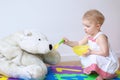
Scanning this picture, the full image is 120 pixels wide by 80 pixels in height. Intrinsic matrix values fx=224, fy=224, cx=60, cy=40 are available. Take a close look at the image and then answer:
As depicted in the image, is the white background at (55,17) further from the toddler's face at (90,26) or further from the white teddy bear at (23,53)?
the toddler's face at (90,26)

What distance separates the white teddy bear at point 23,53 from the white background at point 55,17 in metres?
0.38

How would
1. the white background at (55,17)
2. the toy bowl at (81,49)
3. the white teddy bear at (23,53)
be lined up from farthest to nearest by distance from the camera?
the white background at (55,17) → the toy bowl at (81,49) → the white teddy bear at (23,53)

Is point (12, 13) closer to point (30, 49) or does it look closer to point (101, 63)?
point (30, 49)

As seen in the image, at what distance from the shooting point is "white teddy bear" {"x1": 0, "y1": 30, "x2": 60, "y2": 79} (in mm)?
1166

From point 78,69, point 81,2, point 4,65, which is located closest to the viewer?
point 4,65

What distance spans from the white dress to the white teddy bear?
0.22 metres

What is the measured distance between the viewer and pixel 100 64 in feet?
3.99

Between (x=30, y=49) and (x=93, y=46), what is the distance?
1.18 feet

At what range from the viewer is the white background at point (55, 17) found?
5.33 feet

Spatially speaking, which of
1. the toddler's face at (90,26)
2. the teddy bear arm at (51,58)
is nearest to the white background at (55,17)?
the teddy bear arm at (51,58)

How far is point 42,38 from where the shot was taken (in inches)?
49.4

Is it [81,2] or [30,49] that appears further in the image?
[81,2]

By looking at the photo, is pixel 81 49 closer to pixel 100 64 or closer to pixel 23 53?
pixel 100 64

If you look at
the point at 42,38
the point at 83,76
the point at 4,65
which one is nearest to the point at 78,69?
the point at 83,76
